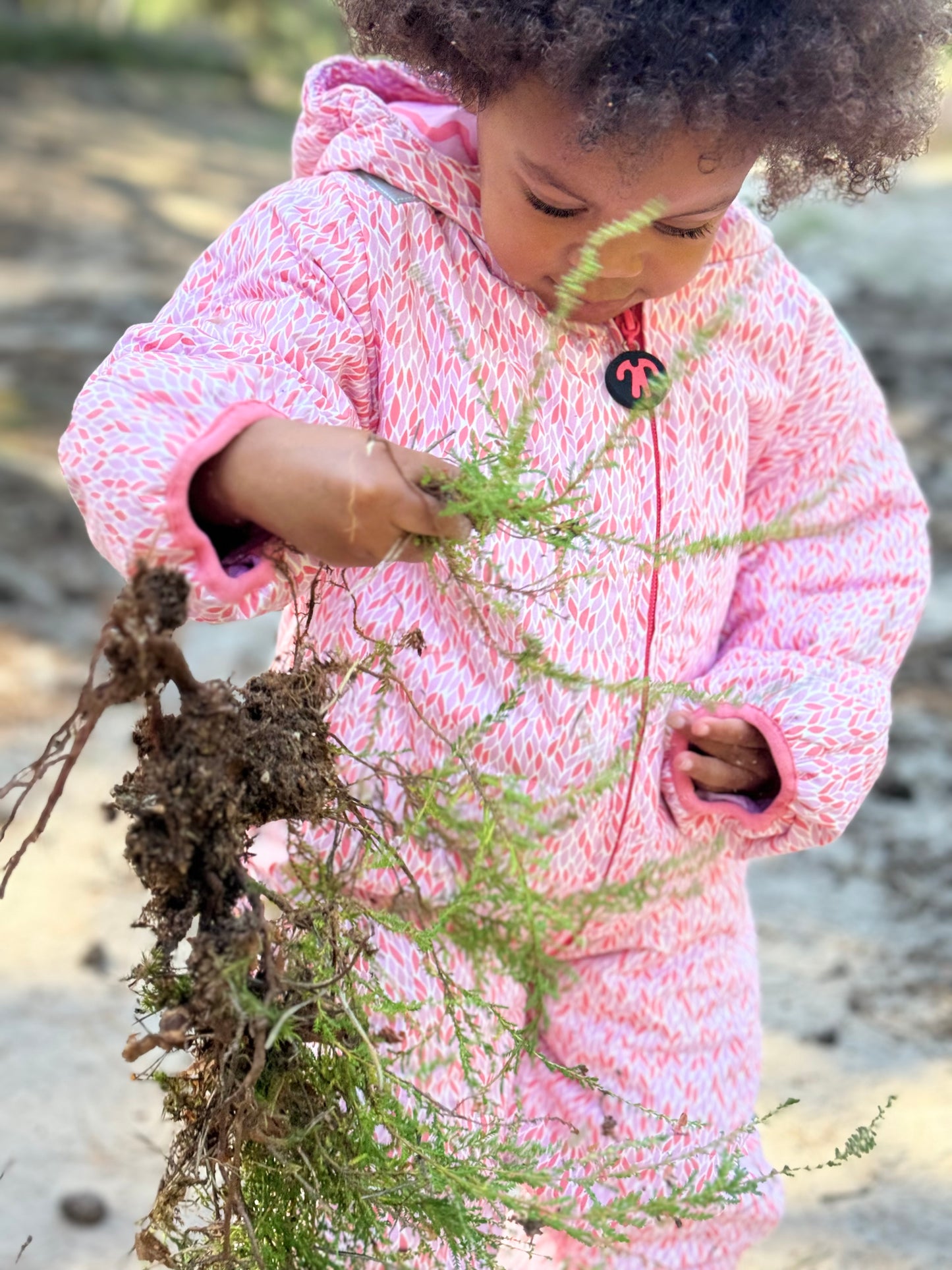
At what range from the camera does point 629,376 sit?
152 centimetres

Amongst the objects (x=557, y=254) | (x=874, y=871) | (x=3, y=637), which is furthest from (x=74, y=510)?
(x=557, y=254)

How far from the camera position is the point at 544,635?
4.88 feet

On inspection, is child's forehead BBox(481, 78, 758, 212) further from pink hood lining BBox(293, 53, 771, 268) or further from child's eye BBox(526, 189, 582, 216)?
pink hood lining BBox(293, 53, 771, 268)

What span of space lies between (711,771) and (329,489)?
0.68m

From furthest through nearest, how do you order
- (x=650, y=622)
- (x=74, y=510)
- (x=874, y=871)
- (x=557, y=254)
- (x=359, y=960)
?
(x=74, y=510), (x=874, y=871), (x=650, y=622), (x=359, y=960), (x=557, y=254)

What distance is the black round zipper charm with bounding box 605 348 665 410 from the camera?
4.96 feet

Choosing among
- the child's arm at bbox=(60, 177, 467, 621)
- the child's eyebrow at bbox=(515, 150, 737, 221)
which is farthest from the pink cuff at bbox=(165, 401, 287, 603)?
the child's eyebrow at bbox=(515, 150, 737, 221)

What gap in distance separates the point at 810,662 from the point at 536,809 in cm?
43

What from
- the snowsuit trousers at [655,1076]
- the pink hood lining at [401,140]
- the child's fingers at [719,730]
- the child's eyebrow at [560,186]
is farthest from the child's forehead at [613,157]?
the snowsuit trousers at [655,1076]

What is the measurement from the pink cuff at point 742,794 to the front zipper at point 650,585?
6 centimetres

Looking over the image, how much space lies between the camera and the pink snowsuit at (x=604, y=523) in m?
1.29

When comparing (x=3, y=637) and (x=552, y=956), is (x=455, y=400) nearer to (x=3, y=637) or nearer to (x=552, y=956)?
(x=552, y=956)

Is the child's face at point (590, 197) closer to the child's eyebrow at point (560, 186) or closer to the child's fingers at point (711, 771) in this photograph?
the child's eyebrow at point (560, 186)

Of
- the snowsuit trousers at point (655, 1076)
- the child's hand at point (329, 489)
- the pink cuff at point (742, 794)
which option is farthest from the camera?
the snowsuit trousers at point (655, 1076)
